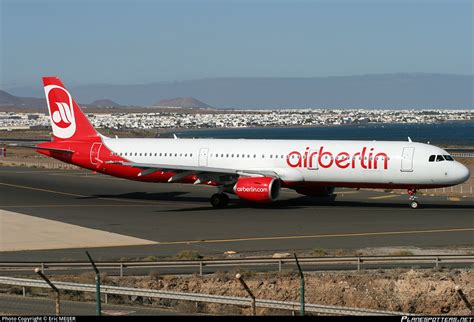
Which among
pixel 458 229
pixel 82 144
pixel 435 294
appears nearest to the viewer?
pixel 435 294

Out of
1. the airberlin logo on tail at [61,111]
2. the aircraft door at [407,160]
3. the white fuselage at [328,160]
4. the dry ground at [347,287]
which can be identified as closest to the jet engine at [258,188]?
the white fuselage at [328,160]

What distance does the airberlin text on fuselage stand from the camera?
Answer: 52250mm

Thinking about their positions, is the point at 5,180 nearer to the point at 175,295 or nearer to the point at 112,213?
the point at 112,213

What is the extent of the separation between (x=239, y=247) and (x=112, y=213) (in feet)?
50.5

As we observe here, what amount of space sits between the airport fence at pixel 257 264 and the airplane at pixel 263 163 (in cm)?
1766

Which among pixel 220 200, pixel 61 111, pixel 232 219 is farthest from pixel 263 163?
pixel 61 111

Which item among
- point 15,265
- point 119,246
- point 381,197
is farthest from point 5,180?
point 15,265

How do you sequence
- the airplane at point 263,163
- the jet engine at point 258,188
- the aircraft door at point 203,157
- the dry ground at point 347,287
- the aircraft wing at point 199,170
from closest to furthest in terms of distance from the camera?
the dry ground at point 347,287 → the airplane at point 263,163 → the jet engine at point 258,188 → the aircraft wing at point 199,170 → the aircraft door at point 203,157

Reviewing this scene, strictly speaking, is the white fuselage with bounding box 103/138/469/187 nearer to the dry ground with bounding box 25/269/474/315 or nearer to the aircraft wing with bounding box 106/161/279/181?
the aircraft wing with bounding box 106/161/279/181

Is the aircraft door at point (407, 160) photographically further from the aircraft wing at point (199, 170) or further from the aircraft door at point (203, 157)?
the aircraft door at point (203, 157)

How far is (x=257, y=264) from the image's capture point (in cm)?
3406

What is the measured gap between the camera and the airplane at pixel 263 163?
51.9 m

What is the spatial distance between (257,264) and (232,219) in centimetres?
1593

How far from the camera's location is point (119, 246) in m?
40.3
